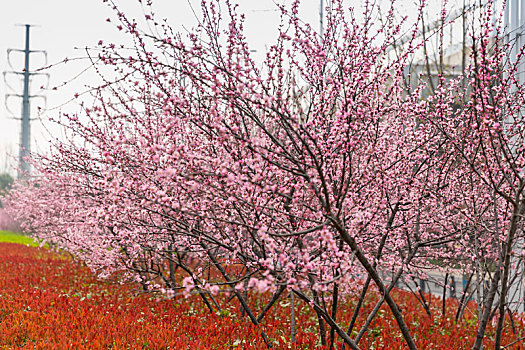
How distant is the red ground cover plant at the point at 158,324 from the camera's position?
17.4 feet

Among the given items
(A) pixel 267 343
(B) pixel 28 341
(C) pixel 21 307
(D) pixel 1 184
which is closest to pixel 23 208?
(C) pixel 21 307

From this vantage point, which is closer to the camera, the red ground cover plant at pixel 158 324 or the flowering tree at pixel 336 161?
the flowering tree at pixel 336 161

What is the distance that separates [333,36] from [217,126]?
2.57m

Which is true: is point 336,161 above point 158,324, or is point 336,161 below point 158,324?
above

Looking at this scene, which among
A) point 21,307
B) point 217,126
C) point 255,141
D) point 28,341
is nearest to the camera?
point 255,141

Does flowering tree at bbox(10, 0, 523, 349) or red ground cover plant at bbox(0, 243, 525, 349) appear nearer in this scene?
flowering tree at bbox(10, 0, 523, 349)

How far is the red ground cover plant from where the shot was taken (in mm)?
5312

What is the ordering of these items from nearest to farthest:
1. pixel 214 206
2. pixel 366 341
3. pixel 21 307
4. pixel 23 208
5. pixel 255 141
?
pixel 255 141 < pixel 214 206 < pixel 366 341 < pixel 21 307 < pixel 23 208

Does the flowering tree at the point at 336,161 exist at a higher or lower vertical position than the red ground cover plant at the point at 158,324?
higher

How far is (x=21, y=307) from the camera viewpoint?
6.90m

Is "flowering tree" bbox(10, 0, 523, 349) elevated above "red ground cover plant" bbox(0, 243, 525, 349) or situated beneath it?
elevated above

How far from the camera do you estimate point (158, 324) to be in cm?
598

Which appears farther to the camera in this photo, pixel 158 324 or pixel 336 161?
pixel 158 324

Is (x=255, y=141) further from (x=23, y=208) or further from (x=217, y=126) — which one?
(x=23, y=208)
